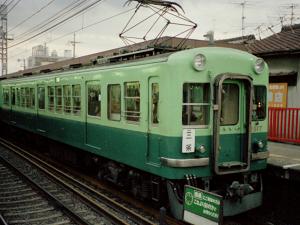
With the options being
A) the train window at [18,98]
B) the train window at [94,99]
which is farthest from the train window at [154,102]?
the train window at [18,98]

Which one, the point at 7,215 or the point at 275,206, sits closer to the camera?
the point at 7,215

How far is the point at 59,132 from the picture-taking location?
42.0 ft

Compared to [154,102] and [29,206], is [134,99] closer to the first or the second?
[154,102]

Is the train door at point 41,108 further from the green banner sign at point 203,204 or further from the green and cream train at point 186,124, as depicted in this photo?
the green banner sign at point 203,204

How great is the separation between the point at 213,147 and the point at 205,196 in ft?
7.64

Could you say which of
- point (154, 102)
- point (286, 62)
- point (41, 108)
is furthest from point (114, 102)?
point (41, 108)

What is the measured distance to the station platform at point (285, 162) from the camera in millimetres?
8258

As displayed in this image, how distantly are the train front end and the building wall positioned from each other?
3951 millimetres

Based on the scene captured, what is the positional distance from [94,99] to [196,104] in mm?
3468

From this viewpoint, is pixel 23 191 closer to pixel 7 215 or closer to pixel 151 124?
pixel 7 215

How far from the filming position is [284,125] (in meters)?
11.9

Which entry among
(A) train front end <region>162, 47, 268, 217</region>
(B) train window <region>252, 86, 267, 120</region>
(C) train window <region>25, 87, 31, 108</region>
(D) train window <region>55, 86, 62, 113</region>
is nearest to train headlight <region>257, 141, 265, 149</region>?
(A) train front end <region>162, 47, 268, 217</region>

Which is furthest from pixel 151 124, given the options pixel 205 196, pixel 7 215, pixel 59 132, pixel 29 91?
pixel 29 91

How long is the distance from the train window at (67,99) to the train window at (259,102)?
17.9ft
